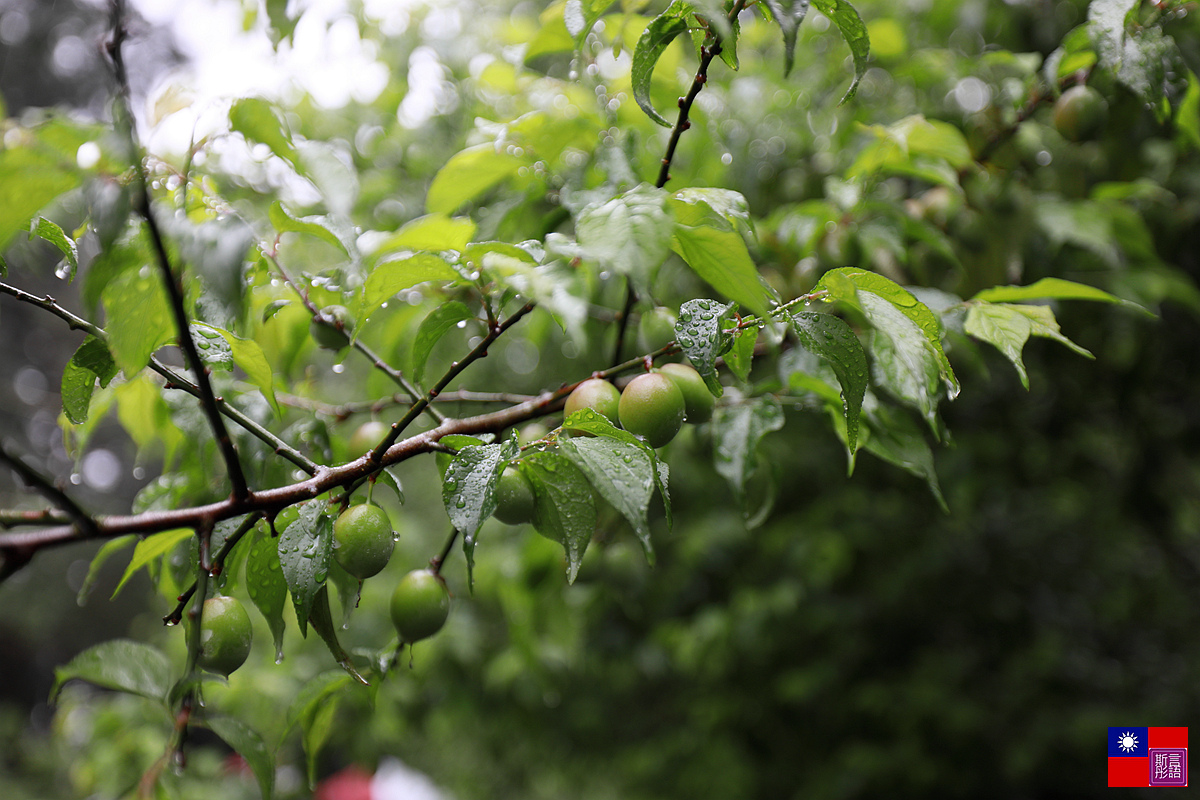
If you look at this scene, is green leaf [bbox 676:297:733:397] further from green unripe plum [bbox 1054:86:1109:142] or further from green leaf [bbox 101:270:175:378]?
green unripe plum [bbox 1054:86:1109:142]

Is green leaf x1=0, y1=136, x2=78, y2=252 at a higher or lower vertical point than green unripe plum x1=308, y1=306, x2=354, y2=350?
higher

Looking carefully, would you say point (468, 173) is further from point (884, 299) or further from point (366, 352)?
point (884, 299)

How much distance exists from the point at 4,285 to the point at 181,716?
45 cm

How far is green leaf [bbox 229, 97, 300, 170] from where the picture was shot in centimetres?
71

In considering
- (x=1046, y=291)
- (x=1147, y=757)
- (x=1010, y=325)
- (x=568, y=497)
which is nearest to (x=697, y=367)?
(x=568, y=497)

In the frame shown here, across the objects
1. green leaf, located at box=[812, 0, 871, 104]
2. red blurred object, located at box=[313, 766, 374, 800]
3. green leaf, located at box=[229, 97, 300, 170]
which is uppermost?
green leaf, located at box=[229, 97, 300, 170]

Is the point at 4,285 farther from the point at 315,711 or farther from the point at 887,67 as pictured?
the point at 887,67

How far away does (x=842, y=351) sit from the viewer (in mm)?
628

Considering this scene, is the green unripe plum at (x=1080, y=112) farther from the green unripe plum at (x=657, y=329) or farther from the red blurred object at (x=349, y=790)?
the red blurred object at (x=349, y=790)

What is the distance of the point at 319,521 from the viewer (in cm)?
65

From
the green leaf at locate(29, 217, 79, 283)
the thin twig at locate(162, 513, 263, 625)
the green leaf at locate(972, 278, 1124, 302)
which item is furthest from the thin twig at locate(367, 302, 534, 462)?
the green leaf at locate(972, 278, 1124, 302)

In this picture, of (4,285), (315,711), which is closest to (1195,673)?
(315,711)

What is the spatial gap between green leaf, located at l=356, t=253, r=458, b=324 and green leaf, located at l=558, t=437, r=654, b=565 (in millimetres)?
195

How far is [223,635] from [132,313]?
1.11ft
